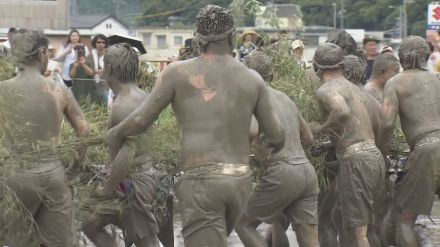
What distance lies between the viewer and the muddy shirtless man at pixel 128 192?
30.0ft

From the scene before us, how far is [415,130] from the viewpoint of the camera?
1067 cm

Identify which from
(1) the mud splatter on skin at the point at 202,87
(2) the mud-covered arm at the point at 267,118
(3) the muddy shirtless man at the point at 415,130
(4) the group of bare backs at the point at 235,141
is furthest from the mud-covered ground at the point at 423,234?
(1) the mud splatter on skin at the point at 202,87

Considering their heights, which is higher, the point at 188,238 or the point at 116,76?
the point at 116,76

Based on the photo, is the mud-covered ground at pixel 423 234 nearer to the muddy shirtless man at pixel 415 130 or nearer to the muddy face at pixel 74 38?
the muddy shirtless man at pixel 415 130

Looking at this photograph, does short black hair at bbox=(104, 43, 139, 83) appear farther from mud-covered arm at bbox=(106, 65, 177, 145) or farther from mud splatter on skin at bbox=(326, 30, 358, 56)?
mud splatter on skin at bbox=(326, 30, 358, 56)

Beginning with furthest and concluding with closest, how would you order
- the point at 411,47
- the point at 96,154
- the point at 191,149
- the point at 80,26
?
1. the point at 80,26
2. the point at 411,47
3. the point at 96,154
4. the point at 191,149

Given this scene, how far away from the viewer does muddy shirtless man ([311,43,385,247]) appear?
1012cm

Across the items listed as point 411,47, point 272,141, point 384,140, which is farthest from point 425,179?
point 272,141

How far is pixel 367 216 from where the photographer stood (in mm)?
10219

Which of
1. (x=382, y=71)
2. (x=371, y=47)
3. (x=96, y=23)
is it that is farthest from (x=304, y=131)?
(x=96, y=23)

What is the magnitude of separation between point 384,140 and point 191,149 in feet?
11.7

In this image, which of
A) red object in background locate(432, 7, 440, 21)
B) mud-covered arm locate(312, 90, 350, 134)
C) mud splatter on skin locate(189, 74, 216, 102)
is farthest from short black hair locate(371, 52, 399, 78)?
red object in background locate(432, 7, 440, 21)

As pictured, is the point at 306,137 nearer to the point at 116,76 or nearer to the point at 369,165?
the point at 369,165

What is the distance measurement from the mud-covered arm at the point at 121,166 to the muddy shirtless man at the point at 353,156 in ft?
6.75
